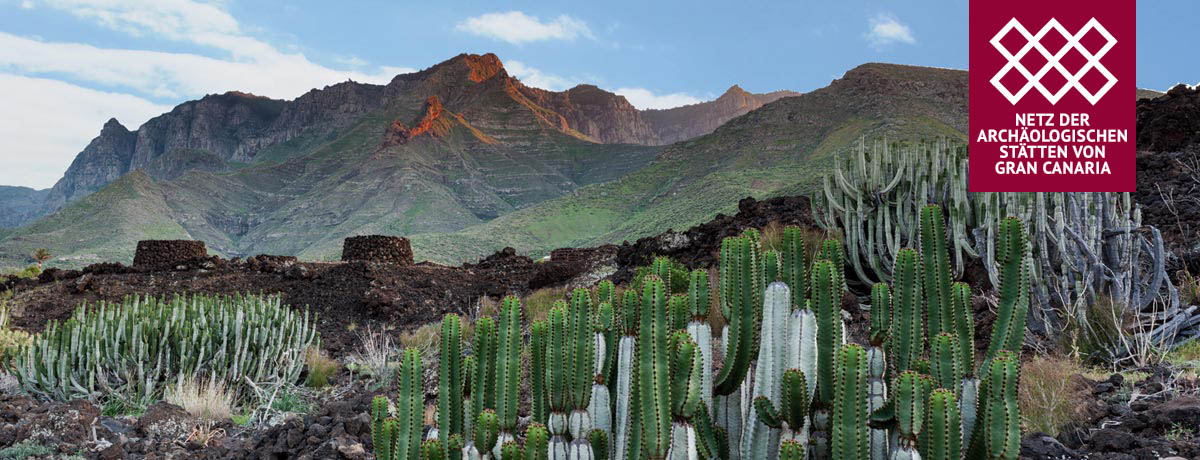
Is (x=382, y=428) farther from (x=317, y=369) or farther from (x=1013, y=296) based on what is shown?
(x=317, y=369)

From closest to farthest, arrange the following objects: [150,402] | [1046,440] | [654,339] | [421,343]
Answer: [654,339], [1046,440], [150,402], [421,343]

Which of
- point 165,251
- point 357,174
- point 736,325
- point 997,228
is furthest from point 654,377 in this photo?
point 357,174

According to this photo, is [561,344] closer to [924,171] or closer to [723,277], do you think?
[723,277]

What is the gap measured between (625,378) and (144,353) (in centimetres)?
615

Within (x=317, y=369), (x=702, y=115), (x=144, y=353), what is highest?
(x=702, y=115)

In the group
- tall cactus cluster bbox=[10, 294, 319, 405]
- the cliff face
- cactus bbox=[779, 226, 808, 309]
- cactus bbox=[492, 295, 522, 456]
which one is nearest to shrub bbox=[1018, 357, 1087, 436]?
cactus bbox=[779, 226, 808, 309]

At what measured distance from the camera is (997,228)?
7.06m

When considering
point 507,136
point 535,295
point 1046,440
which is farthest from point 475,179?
point 1046,440

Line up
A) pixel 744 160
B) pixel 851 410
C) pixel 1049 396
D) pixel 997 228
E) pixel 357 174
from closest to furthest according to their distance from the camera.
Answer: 1. pixel 851 410
2. pixel 1049 396
3. pixel 997 228
4. pixel 744 160
5. pixel 357 174

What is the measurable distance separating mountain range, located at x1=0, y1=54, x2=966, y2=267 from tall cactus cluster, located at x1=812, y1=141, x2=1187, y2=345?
2215 centimetres

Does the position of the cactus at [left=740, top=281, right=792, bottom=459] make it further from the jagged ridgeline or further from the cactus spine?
the cactus spine

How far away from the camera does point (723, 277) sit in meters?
2.63

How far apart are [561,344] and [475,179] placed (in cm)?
8605

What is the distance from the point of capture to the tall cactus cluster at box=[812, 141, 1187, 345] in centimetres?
584
